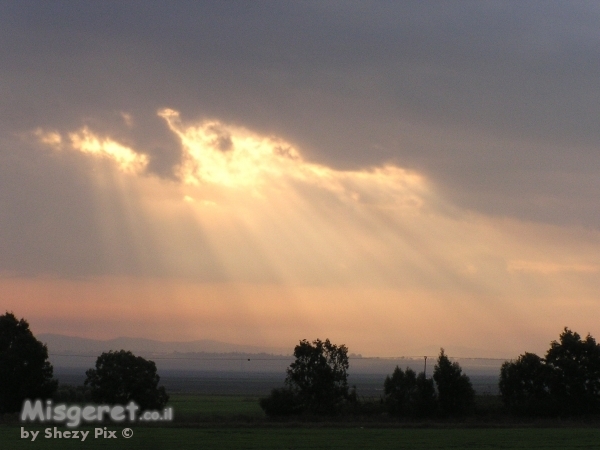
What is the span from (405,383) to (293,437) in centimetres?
2555

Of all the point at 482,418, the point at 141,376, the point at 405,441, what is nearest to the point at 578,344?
the point at 482,418

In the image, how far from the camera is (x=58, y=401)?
6712cm

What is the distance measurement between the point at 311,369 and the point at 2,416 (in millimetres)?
28267

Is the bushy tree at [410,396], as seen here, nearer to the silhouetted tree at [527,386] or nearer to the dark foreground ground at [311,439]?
the silhouetted tree at [527,386]

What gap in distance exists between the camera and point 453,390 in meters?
69.2

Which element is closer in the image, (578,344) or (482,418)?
(482,418)

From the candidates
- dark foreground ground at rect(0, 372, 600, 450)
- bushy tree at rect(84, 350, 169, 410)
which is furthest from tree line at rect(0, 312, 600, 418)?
bushy tree at rect(84, 350, 169, 410)

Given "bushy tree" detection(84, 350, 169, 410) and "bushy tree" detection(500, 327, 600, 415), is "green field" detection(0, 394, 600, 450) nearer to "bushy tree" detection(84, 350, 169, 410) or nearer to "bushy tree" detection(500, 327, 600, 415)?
"bushy tree" detection(84, 350, 169, 410)

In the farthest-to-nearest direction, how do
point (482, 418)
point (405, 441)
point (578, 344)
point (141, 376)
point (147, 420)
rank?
point (578, 344) → point (482, 418) → point (141, 376) → point (147, 420) → point (405, 441)

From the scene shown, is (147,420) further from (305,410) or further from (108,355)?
(305,410)

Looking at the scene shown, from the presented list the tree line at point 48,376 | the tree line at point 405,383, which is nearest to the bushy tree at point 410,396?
the tree line at point 405,383

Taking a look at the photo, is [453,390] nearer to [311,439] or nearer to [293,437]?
[293,437]

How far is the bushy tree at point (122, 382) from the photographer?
60.3 m

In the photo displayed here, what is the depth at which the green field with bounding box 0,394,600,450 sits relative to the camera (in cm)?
3972
